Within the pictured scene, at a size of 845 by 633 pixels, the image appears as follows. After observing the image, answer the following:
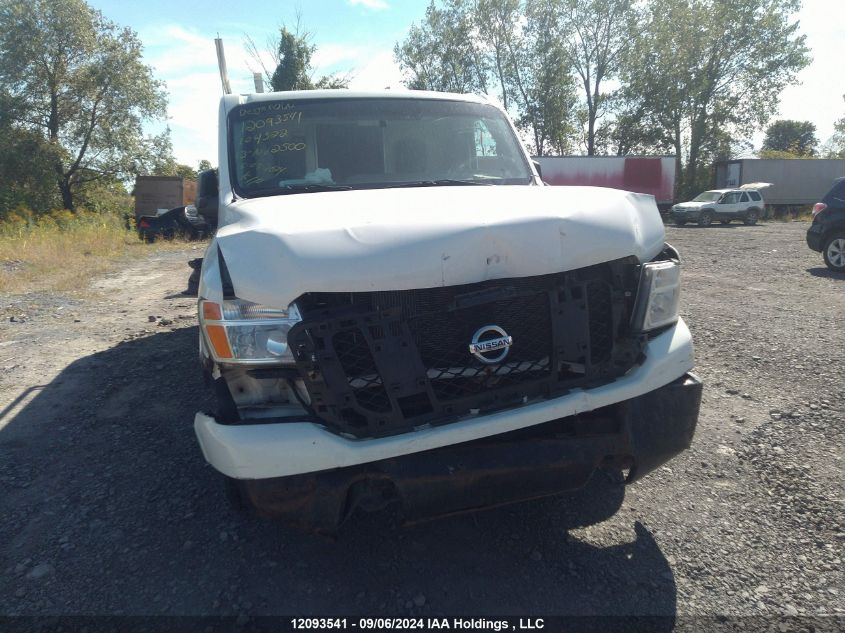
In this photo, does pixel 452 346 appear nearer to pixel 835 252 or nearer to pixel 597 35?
pixel 835 252

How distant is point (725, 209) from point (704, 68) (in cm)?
1758

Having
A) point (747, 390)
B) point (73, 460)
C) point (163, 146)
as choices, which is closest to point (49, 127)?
point (163, 146)

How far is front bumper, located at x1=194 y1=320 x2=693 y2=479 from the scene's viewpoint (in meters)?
1.96

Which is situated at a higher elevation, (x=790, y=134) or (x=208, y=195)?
(x=790, y=134)

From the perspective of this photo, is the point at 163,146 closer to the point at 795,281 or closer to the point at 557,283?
the point at 795,281

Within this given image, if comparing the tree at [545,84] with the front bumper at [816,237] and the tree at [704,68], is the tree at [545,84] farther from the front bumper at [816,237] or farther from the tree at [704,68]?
the front bumper at [816,237]

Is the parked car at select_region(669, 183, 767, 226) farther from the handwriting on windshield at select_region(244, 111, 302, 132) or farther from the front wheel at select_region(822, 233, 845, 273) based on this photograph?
the handwriting on windshield at select_region(244, 111, 302, 132)

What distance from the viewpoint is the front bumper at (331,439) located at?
1.96 metres

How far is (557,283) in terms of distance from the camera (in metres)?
2.21

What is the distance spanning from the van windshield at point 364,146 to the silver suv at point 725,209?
25.6m

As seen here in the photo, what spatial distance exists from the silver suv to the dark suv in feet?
56.5

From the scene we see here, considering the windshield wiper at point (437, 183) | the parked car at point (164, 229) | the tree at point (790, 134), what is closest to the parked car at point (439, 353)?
the windshield wiper at point (437, 183)

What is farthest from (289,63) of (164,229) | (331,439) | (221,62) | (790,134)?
(790,134)

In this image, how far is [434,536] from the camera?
268 centimetres
